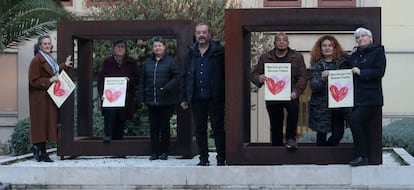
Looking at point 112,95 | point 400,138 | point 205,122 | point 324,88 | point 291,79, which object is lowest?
point 400,138

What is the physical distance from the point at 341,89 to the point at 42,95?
423 cm

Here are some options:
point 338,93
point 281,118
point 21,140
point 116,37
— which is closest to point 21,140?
point 21,140

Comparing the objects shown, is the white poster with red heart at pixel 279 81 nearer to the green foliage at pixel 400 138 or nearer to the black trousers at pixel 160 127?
the black trousers at pixel 160 127

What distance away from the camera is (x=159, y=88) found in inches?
398

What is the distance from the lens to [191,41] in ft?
34.3

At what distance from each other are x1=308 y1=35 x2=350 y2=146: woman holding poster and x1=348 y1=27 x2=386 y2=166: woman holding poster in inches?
16.0

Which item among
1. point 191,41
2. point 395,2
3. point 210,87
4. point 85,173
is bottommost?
point 85,173

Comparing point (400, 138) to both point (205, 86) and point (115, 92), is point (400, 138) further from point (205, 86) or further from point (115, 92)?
point (115, 92)

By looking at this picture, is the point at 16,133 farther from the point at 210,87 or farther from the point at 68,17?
the point at 210,87

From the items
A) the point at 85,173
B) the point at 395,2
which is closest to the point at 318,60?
the point at 85,173

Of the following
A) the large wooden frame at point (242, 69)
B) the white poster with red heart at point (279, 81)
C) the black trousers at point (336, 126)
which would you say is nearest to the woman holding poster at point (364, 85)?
the large wooden frame at point (242, 69)

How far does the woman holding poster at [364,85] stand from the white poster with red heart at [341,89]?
0.09 meters

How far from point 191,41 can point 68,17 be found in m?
5.36

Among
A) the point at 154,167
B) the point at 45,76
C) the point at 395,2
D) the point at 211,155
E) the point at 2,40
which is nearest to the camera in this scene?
the point at 154,167
